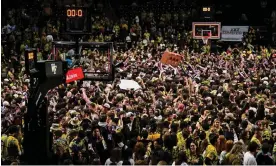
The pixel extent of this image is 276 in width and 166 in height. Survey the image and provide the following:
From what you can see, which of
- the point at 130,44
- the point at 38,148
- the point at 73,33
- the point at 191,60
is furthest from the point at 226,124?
the point at 130,44

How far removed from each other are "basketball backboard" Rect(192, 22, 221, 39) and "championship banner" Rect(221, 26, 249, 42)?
712 cm

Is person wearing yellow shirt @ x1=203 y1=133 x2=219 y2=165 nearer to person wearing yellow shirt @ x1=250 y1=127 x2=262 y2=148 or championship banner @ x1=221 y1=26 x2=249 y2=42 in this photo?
person wearing yellow shirt @ x1=250 y1=127 x2=262 y2=148

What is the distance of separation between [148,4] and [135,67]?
13222 millimetres

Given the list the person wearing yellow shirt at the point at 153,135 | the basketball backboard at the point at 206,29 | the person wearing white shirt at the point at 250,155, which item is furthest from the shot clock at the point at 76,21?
the basketball backboard at the point at 206,29

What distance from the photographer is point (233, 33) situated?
30766 mm

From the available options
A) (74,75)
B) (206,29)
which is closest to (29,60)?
(74,75)

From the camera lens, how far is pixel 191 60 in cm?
2155

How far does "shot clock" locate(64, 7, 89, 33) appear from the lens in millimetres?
13953

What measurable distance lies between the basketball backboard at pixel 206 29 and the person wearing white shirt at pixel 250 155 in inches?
563

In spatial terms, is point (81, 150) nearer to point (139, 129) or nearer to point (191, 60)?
point (139, 129)

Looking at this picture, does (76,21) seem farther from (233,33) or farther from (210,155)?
(233,33)

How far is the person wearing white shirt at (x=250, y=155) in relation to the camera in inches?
363

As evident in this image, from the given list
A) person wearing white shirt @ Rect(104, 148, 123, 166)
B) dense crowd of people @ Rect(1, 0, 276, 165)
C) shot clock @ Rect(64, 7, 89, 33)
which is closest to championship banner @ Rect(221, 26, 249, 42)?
dense crowd of people @ Rect(1, 0, 276, 165)

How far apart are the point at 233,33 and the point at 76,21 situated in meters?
18.0
